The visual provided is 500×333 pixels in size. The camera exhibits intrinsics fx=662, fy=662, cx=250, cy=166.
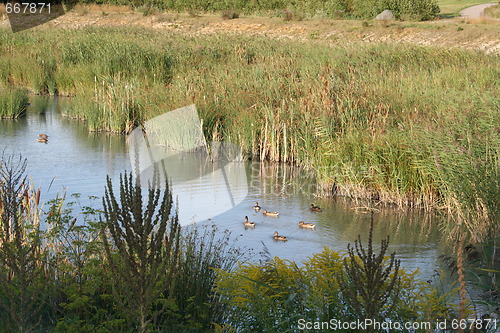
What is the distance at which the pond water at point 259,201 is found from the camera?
23.0 feet

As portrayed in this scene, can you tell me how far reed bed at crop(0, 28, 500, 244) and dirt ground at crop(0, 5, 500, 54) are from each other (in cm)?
834

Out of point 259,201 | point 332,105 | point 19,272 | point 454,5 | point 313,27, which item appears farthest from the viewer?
point 454,5

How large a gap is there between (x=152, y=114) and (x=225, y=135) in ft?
5.25

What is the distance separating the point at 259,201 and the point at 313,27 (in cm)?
2373

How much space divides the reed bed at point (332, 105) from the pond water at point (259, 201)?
1.26ft

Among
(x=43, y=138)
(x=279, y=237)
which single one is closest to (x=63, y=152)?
(x=43, y=138)

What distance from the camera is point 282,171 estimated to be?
10.2 metres

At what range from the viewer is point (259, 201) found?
8.77 metres

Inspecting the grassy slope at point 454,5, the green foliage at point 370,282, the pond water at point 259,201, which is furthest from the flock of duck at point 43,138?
the grassy slope at point 454,5

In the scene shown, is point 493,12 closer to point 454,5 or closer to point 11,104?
point 454,5

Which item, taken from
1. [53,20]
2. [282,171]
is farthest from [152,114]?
[53,20]

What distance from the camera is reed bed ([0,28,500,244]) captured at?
784 cm

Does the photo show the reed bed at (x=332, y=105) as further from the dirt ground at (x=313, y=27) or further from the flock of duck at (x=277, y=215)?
the dirt ground at (x=313, y=27)

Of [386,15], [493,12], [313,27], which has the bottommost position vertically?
[313,27]
